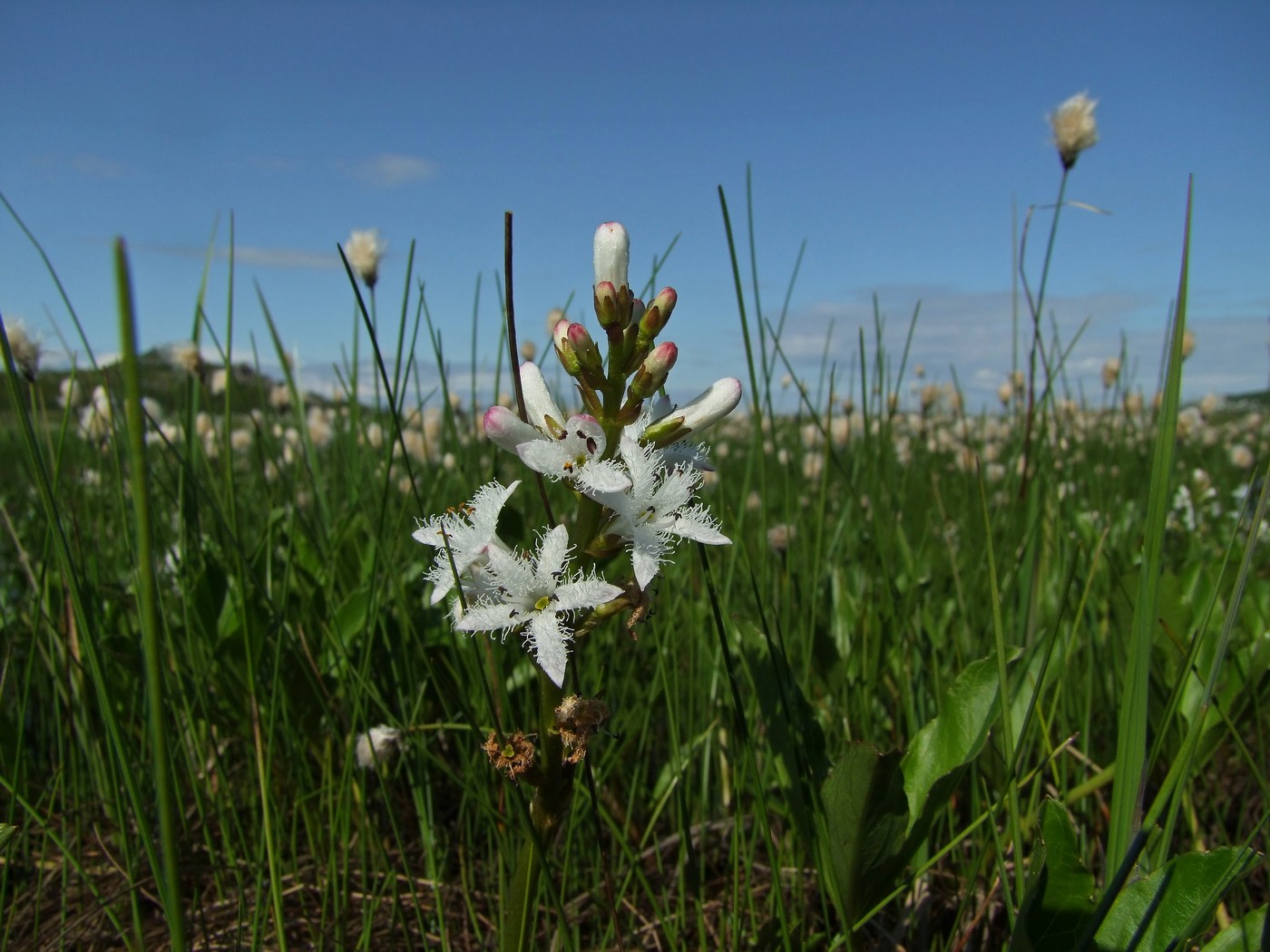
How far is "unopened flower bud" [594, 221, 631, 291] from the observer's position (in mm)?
1385

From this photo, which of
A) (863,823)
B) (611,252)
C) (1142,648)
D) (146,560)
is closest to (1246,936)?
(1142,648)

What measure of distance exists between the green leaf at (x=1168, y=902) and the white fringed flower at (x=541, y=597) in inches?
35.9

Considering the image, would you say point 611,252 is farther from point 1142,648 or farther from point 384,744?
point 384,744

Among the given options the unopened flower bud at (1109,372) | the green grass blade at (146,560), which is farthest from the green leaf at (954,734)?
the unopened flower bud at (1109,372)

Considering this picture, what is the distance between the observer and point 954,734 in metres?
1.68

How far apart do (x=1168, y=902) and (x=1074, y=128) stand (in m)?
2.57

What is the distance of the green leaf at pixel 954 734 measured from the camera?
163 centimetres

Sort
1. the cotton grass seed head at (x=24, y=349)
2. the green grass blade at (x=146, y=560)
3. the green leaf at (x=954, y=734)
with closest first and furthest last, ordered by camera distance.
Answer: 1. the green grass blade at (x=146, y=560)
2. the green leaf at (x=954, y=734)
3. the cotton grass seed head at (x=24, y=349)

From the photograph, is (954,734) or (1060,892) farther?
(954,734)

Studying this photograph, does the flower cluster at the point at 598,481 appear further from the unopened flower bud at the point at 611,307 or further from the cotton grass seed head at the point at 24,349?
the cotton grass seed head at the point at 24,349

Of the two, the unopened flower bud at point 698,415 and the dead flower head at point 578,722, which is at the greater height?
the unopened flower bud at point 698,415

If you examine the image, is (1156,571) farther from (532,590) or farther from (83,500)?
(83,500)

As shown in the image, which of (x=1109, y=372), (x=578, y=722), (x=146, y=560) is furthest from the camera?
(x=1109, y=372)

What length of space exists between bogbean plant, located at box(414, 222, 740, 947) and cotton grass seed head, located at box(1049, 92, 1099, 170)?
225 cm
